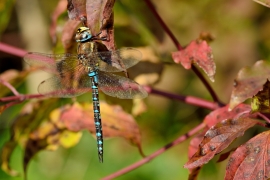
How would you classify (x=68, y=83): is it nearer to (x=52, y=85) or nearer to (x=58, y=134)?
(x=52, y=85)

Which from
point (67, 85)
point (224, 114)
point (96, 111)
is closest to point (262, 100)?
point (224, 114)

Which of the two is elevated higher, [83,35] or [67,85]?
[83,35]

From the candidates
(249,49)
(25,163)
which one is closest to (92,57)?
(25,163)

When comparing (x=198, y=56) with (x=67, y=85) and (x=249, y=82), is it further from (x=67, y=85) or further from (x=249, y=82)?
(x=67, y=85)

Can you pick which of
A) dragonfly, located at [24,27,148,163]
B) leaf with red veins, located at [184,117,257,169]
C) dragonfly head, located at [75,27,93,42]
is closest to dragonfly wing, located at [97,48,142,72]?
dragonfly, located at [24,27,148,163]

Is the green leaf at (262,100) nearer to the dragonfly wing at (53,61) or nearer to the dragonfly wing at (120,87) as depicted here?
the dragonfly wing at (120,87)

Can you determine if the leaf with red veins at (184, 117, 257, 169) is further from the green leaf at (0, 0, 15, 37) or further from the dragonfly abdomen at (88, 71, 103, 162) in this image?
the green leaf at (0, 0, 15, 37)

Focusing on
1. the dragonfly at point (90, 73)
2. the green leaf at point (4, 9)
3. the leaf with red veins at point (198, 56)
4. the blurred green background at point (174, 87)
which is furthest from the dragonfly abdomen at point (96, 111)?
the blurred green background at point (174, 87)
